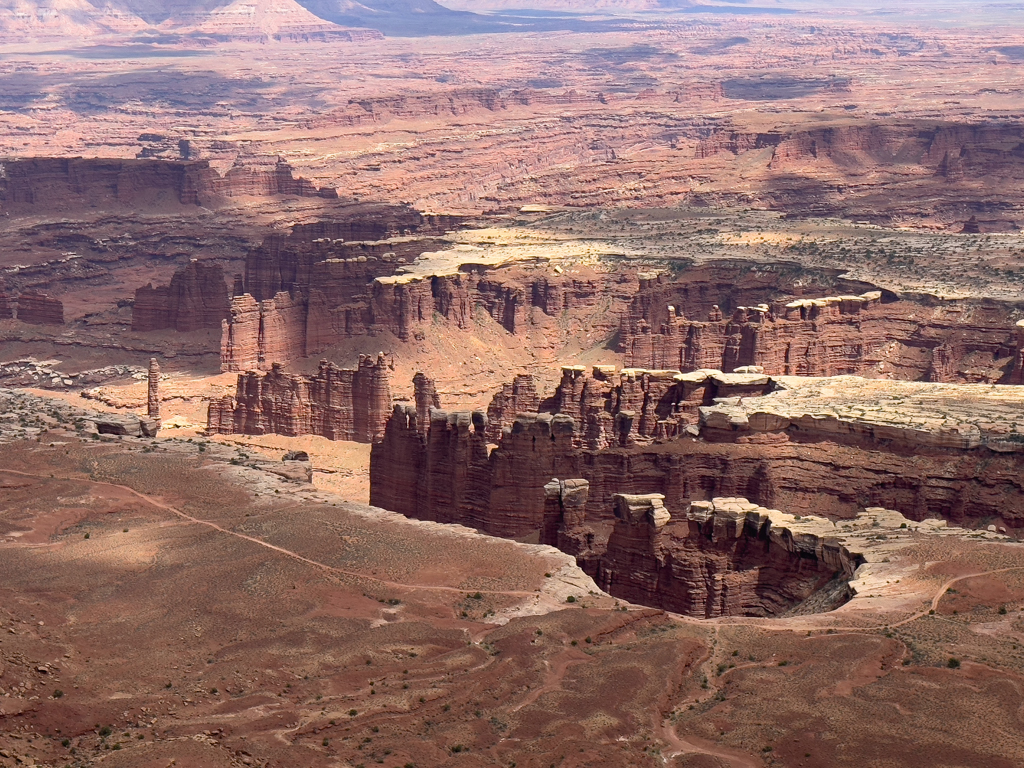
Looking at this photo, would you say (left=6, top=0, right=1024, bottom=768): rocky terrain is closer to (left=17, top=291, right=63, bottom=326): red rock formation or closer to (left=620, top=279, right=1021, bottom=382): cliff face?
(left=620, top=279, right=1021, bottom=382): cliff face

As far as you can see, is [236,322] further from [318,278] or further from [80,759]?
[80,759]

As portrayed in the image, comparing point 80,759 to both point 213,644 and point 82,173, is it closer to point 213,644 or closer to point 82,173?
point 213,644

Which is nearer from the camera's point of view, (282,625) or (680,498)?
(282,625)

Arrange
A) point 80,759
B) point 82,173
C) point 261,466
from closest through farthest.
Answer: point 80,759, point 261,466, point 82,173

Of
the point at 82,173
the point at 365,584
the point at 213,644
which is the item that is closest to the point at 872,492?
the point at 365,584

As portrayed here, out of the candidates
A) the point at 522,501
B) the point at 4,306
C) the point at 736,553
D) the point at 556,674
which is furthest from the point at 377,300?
the point at 556,674

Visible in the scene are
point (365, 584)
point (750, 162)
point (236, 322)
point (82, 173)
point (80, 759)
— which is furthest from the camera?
point (750, 162)

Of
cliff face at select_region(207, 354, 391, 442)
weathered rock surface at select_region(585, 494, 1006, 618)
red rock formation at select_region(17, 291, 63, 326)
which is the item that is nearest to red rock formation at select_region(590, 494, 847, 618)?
weathered rock surface at select_region(585, 494, 1006, 618)
